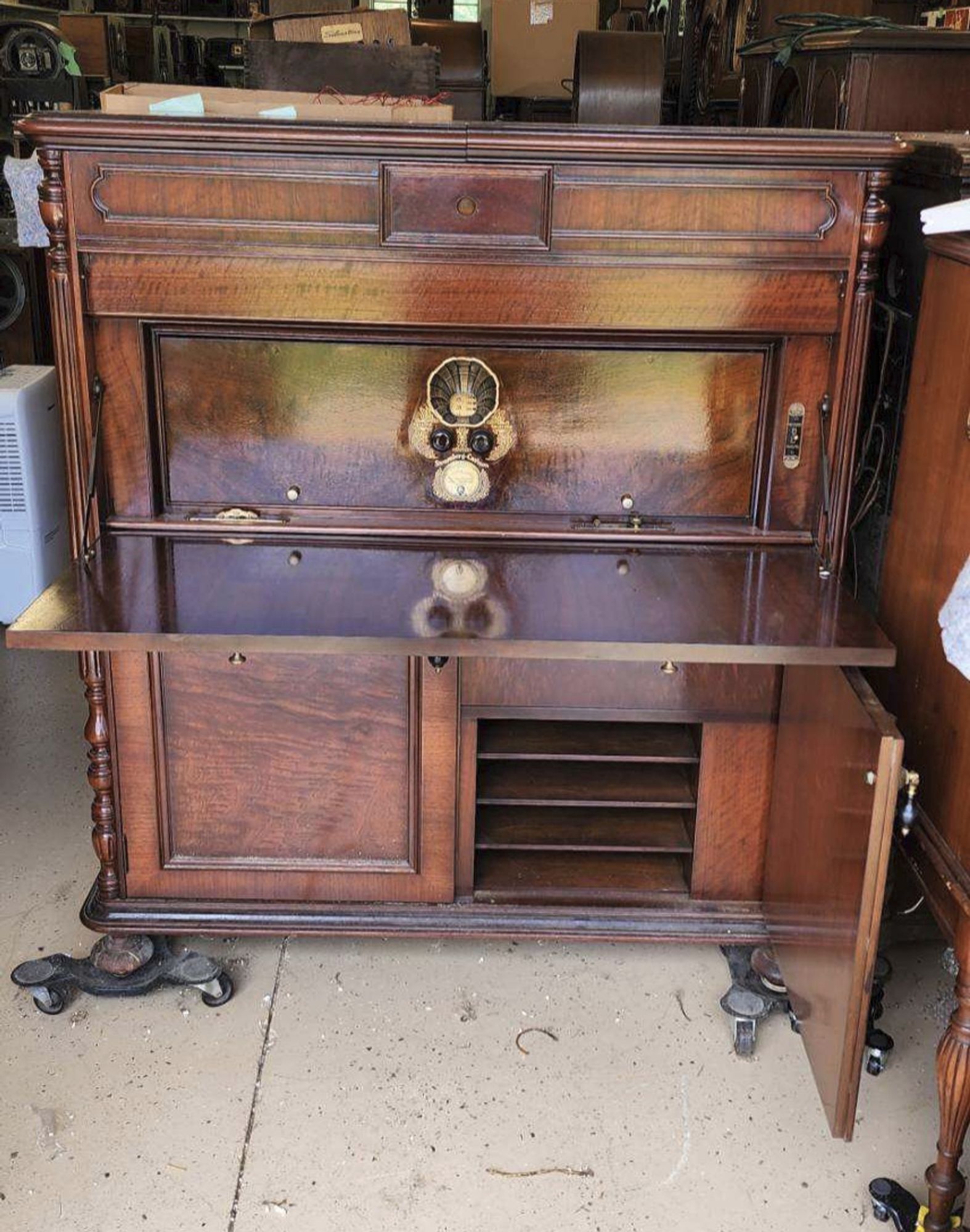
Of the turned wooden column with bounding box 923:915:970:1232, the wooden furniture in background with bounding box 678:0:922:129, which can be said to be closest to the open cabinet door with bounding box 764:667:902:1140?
the turned wooden column with bounding box 923:915:970:1232

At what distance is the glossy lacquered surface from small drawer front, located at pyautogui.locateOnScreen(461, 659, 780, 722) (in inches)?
6.9

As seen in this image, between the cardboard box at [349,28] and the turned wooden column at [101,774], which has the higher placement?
the cardboard box at [349,28]

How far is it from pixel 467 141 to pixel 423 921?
127cm

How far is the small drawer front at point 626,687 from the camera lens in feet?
6.79

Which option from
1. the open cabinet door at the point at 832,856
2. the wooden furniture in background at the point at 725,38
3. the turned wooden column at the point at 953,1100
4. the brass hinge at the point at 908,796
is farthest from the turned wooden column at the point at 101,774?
the wooden furniture in background at the point at 725,38

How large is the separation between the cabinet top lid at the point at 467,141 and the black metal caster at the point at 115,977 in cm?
132

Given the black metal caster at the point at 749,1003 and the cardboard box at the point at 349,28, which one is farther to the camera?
the cardboard box at the point at 349,28

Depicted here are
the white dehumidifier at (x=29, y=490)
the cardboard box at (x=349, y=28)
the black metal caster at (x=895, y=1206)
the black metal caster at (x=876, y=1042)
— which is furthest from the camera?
the white dehumidifier at (x=29, y=490)

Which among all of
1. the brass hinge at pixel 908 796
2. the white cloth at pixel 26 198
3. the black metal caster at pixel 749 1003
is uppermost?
the white cloth at pixel 26 198

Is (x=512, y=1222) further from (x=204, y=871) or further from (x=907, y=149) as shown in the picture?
(x=907, y=149)

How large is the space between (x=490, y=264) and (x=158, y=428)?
1.99ft

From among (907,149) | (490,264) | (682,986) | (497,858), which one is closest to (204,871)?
(497,858)

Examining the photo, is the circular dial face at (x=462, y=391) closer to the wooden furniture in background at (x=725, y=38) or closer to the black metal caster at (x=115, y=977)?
the black metal caster at (x=115, y=977)

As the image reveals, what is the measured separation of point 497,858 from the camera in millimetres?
2275
